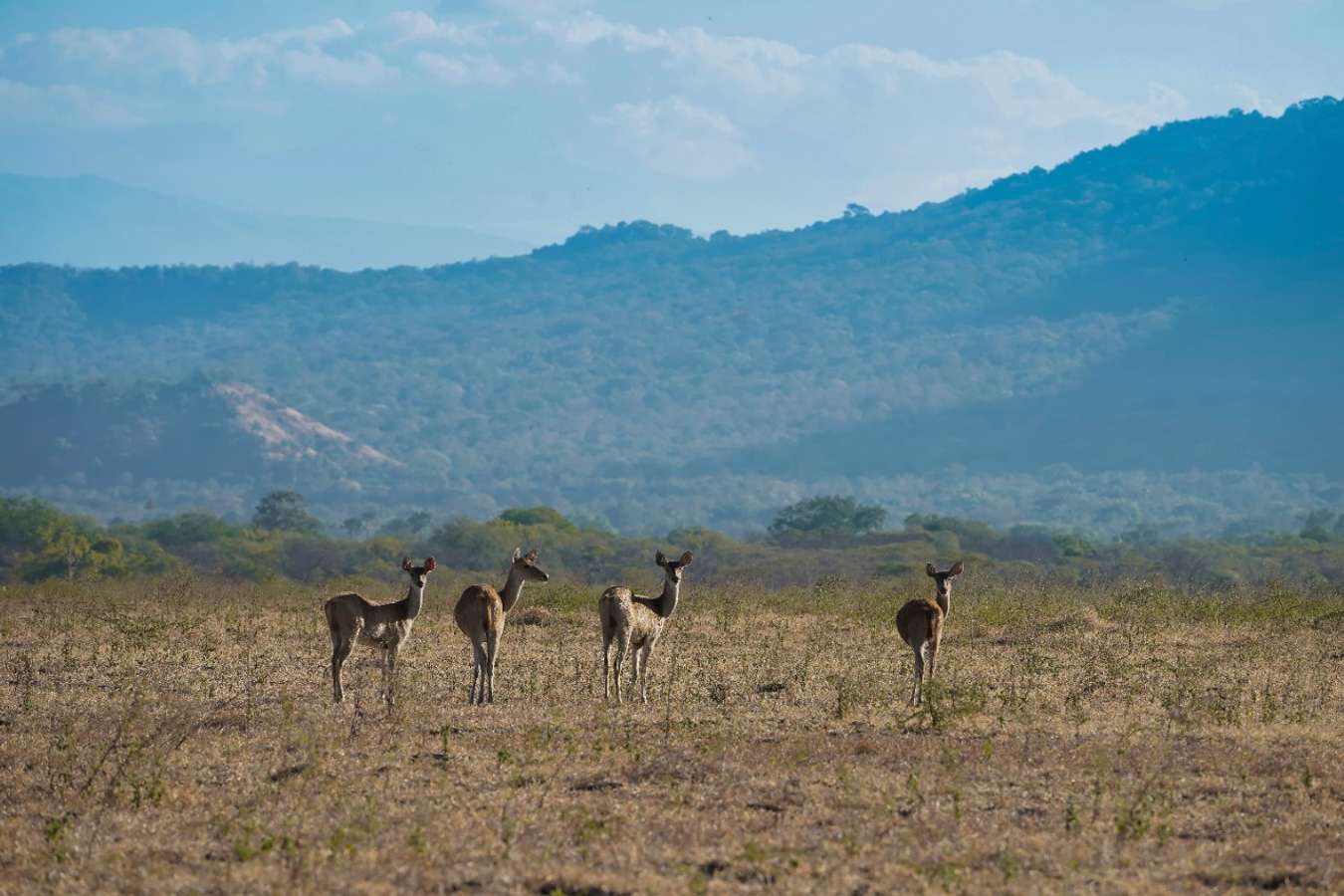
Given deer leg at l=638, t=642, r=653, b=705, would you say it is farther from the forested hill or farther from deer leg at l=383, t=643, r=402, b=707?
the forested hill

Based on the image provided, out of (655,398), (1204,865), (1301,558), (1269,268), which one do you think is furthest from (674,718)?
(1269,268)


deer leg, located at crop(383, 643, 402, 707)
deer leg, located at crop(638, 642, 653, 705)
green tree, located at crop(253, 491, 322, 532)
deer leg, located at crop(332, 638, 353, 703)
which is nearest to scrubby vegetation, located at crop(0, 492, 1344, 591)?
green tree, located at crop(253, 491, 322, 532)

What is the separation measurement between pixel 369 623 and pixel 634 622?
2562mm

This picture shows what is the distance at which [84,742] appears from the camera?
42.2ft

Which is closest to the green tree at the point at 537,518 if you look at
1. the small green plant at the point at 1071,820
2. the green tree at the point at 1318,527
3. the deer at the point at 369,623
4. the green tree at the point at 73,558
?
the green tree at the point at 73,558

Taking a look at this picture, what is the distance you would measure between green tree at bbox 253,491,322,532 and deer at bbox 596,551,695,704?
199 feet

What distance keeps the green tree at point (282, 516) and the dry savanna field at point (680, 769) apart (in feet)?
186

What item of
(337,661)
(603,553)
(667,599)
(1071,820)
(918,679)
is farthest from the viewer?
(603,553)

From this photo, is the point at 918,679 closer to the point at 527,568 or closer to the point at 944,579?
the point at 944,579

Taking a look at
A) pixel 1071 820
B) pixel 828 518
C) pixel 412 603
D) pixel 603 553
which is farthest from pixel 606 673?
pixel 828 518

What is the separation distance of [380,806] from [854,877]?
342 centimetres

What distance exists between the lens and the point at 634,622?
15633 mm

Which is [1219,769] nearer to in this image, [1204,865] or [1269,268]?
[1204,865]

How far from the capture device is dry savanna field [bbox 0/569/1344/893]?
9.55 m
